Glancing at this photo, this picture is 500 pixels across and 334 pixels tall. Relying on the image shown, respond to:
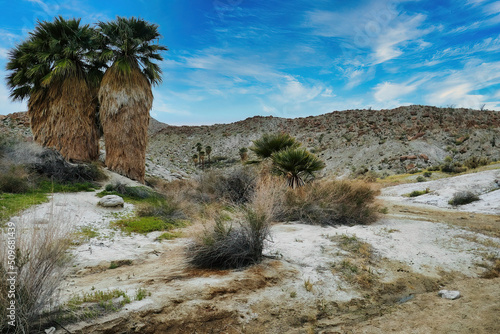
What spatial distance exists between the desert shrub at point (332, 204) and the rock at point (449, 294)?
3948mm

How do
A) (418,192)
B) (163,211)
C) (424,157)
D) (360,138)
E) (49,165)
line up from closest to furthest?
(163,211)
(49,165)
(418,192)
(424,157)
(360,138)

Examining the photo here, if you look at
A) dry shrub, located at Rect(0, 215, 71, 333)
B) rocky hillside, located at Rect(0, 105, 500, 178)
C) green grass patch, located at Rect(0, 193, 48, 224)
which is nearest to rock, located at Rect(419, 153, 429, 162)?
rocky hillside, located at Rect(0, 105, 500, 178)

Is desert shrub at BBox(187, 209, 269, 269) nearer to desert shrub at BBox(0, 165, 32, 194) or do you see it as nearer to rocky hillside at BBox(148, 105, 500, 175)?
desert shrub at BBox(0, 165, 32, 194)

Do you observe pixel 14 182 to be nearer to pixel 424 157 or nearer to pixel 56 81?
pixel 56 81

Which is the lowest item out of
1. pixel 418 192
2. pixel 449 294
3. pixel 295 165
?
pixel 449 294

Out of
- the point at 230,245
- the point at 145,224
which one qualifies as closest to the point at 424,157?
the point at 145,224

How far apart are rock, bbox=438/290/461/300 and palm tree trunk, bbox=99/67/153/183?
581 inches

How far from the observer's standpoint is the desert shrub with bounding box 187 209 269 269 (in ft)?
15.2

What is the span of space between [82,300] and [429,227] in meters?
8.71

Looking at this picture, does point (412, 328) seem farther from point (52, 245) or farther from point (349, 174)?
point (349, 174)

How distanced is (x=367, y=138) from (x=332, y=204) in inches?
1250

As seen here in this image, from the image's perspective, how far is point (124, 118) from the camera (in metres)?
14.8

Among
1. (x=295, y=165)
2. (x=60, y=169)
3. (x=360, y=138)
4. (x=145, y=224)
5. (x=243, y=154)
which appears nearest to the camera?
(x=145, y=224)

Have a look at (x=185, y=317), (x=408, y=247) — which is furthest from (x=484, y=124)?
(x=185, y=317)
